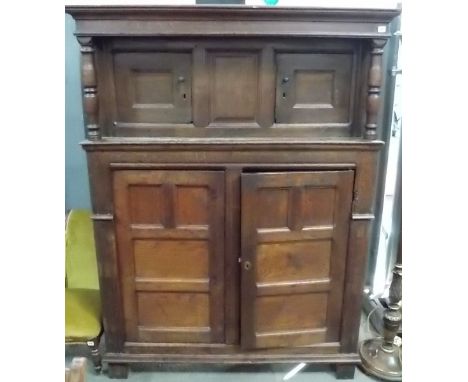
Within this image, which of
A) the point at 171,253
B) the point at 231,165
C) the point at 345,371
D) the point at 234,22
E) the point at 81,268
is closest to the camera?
the point at 234,22

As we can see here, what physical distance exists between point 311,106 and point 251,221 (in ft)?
1.57

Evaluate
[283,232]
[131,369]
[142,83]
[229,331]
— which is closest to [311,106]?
[283,232]

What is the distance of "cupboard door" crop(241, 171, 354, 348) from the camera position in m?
1.52

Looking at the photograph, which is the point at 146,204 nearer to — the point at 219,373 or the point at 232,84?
the point at 232,84

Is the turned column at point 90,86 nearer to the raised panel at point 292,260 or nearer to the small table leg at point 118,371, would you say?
the raised panel at point 292,260

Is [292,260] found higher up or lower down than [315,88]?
lower down

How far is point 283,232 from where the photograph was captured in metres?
1.57

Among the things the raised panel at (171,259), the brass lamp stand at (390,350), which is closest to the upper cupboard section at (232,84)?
the raised panel at (171,259)

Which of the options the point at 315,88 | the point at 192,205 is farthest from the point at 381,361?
the point at 315,88

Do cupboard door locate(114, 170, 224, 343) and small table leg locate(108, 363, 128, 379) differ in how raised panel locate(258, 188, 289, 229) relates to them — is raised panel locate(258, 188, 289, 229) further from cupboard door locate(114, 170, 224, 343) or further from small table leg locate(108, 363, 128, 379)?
small table leg locate(108, 363, 128, 379)

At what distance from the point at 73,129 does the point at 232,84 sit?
0.89 meters

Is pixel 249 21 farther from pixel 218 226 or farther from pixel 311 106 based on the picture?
pixel 218 226

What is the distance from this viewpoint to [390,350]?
179 cm

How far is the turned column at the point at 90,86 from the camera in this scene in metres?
1.39
